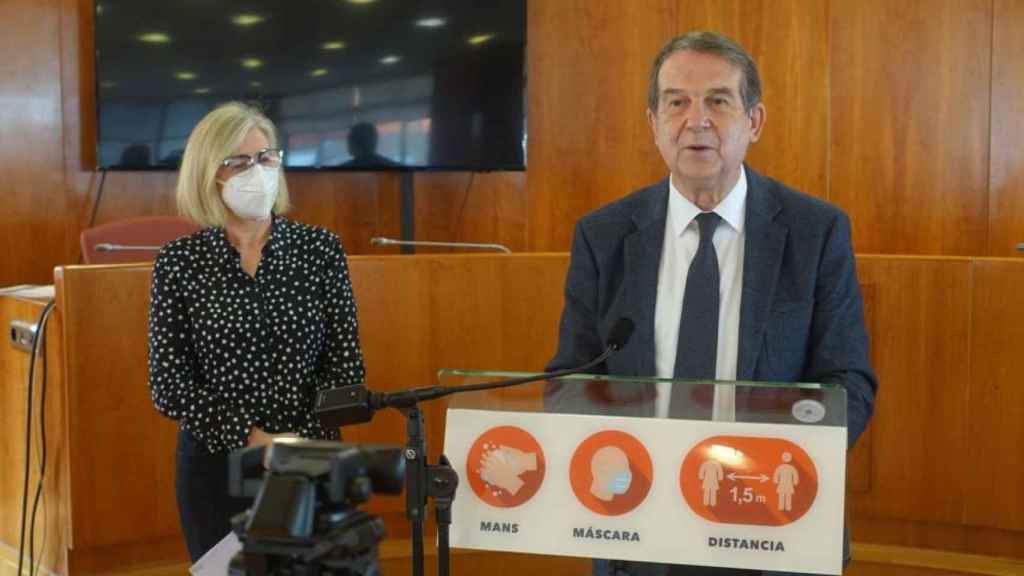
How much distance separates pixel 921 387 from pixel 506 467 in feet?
9.51

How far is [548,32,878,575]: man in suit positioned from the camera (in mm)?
1719

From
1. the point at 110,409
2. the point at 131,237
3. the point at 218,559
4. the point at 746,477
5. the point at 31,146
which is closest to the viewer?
the point at 746,477

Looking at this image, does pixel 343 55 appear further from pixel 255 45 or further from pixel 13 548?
pixel 13 548

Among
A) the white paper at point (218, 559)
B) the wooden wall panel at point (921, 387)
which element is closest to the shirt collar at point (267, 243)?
the white paper at point (218, 559)

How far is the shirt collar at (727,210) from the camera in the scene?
1.80 metres

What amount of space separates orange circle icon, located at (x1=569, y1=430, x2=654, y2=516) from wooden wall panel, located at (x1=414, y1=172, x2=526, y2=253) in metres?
4.91

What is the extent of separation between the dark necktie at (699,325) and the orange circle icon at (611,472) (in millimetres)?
317

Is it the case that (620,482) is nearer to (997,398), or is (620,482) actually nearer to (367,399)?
(367,399)

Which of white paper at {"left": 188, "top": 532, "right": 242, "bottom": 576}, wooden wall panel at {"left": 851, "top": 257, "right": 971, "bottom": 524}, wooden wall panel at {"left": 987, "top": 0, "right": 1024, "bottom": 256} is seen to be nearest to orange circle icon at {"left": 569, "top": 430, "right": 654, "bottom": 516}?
white paper at {"left": 188, "top": 532, "right": 242, "bottom": 576}

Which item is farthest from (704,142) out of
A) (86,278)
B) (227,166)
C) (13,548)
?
(13,548)

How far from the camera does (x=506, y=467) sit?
57.5 inches

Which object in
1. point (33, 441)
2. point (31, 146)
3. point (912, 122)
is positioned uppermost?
point (912, 122)

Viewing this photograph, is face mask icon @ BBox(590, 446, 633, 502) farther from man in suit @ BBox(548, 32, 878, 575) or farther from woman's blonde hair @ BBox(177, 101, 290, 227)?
woman's blonde hair @ BBox(177, 101, 290, 227)

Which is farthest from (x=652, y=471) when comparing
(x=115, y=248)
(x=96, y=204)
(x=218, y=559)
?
(x=96, y=204)
